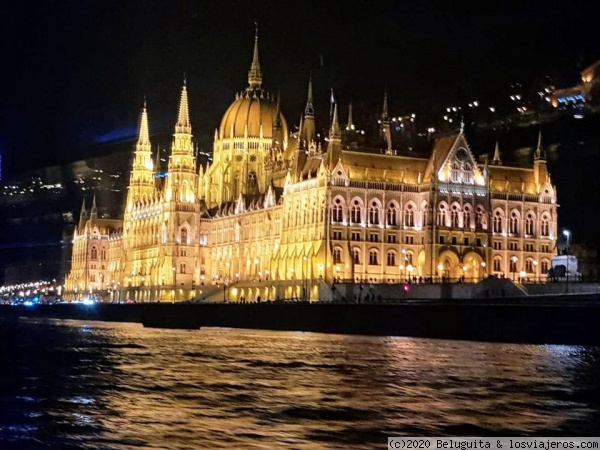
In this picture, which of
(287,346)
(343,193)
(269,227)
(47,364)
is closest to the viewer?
(47,364)

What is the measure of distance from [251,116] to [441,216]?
56.1 metres

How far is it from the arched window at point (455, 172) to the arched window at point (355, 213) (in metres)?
11.2

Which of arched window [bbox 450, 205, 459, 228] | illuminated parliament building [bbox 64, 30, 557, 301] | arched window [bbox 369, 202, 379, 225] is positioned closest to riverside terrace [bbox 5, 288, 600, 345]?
illuminated parliament building [bbox 64, 30, 557, 301]

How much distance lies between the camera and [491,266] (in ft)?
402

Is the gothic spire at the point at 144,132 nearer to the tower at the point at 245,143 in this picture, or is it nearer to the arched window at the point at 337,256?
the tower at the point at 245,143

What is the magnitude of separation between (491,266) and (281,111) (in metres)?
62.8

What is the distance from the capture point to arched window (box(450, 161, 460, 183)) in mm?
121125

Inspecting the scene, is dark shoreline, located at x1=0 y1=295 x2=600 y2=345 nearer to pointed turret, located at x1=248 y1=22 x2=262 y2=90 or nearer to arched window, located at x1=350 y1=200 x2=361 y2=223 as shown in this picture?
arched window, located at x1=350 y1=200 x2=361 y2=223

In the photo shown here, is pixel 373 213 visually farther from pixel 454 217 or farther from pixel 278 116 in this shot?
pixel 278 116

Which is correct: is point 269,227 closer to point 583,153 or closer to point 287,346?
point 583,153

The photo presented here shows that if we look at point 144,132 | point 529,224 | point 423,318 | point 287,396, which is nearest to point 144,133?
point 144,132

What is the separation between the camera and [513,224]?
414ft

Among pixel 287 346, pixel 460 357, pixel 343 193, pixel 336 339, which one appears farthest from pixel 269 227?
pixel 460 357

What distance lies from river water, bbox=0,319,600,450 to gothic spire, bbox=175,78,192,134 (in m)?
105
